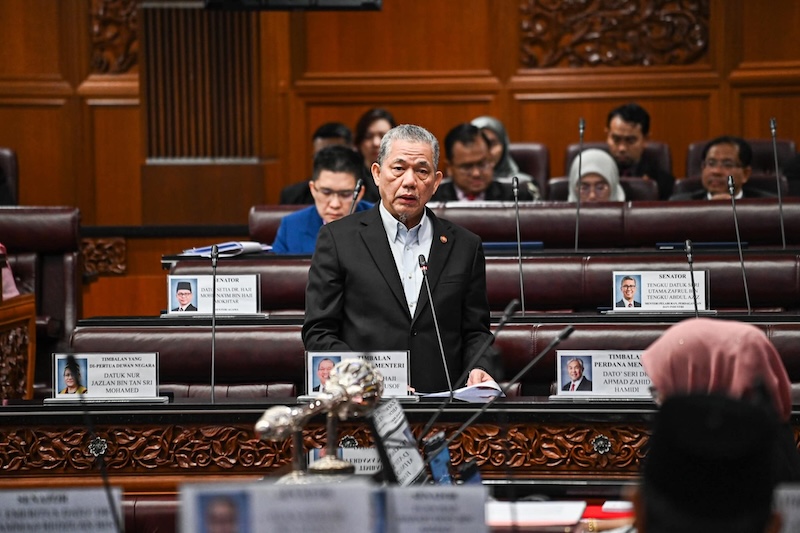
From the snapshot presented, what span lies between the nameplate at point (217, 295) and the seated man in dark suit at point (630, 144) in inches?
122

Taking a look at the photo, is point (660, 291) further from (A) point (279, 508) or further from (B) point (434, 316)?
(A) point (279, 508)

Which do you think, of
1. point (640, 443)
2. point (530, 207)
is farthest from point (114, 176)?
point (640, 443)

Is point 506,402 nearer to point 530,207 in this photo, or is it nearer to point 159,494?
point 159,494

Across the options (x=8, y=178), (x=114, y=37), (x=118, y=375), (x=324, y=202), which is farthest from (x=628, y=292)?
(x=114, y=37)

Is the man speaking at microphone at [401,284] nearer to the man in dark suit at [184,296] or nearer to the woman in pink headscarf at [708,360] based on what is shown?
the man in dark suit at [184,296]

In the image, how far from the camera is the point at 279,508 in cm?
149

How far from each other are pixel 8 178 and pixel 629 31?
4.02m

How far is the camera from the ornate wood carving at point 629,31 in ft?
25.7

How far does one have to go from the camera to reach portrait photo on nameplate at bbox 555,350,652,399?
111 inches

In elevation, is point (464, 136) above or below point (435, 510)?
above

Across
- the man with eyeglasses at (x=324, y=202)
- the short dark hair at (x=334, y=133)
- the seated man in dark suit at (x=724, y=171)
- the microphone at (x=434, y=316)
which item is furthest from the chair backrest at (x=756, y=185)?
the microphone at (x=434, y=316)

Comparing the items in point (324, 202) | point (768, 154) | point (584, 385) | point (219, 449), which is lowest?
point (219, 449)

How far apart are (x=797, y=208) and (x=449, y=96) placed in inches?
137

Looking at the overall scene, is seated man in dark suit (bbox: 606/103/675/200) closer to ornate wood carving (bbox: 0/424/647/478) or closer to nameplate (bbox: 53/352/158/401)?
ornate wood carving (bbox: 0/424/647/478)
